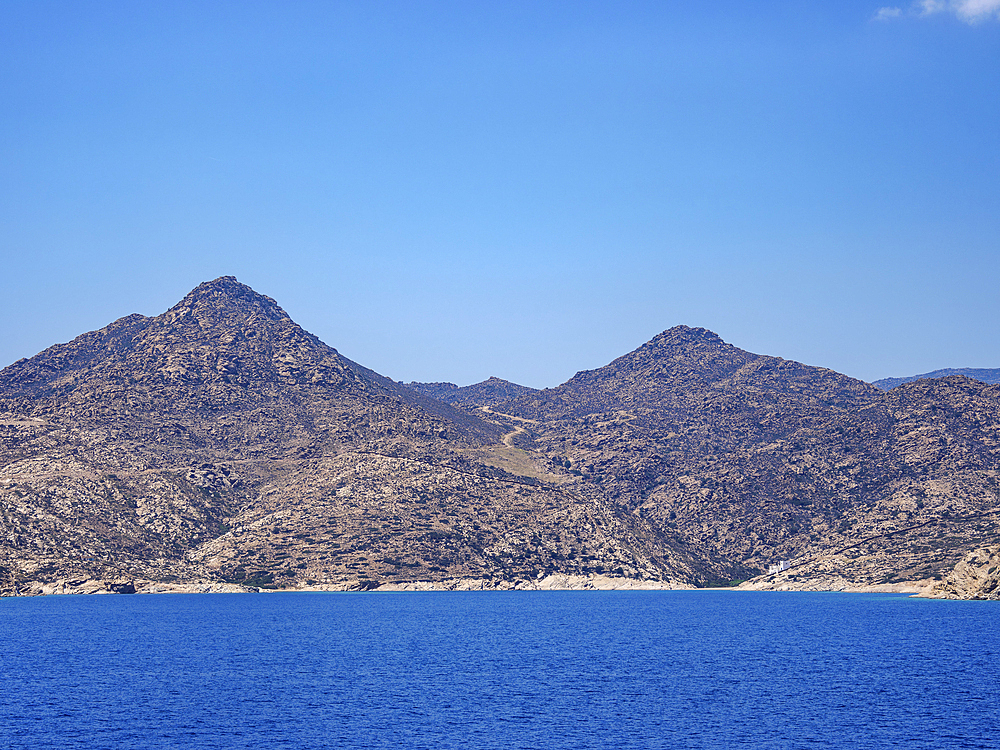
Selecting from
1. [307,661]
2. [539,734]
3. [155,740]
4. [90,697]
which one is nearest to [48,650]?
[307,661]

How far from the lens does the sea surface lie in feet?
269

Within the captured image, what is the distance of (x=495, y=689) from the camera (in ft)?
355

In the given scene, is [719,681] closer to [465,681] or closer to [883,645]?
[465,681]

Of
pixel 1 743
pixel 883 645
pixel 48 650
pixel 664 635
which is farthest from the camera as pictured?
pixel 664 635

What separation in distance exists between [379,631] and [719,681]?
80115 millimetres

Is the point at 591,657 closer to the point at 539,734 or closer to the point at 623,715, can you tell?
the point at 623,715

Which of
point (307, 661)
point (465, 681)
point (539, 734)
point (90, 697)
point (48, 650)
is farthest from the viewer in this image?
point (48, 650)

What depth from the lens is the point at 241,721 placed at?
87938 millimetres

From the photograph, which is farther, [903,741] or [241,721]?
[241,721]

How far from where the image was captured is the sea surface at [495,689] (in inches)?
3228

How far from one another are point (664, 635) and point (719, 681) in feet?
199

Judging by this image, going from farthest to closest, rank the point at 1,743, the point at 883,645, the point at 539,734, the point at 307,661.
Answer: the point at 883,645
the point at 307,661
the point at 539,734
the point at 1,743

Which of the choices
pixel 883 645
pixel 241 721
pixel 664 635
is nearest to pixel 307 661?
pixel 241 721

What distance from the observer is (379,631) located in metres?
180
